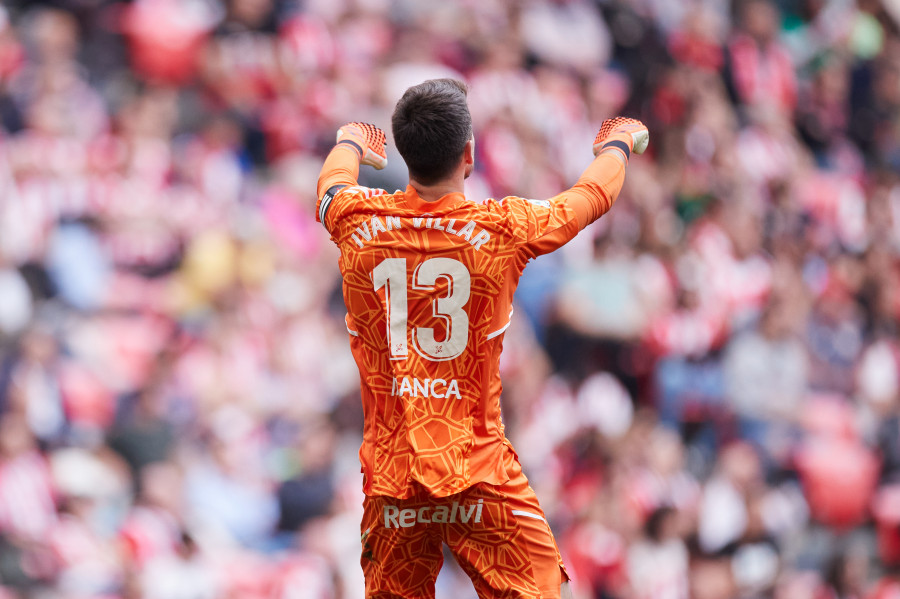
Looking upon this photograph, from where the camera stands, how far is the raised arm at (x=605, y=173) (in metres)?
2.84

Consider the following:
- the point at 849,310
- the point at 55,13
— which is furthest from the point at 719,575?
the point at 55,13

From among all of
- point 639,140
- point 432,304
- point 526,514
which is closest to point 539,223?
point 432,304

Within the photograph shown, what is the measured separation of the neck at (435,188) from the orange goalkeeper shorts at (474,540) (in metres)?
0.76

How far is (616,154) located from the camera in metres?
2.98

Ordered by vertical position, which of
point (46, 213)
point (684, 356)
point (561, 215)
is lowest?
A: point (561, 215)

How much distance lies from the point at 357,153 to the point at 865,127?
27.8 feet

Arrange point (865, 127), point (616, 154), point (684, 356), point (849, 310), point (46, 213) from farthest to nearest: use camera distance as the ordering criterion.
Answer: point (865, 127) < point (849, 310) < point (684, 356) < point (46, 213) < point (616, 154)

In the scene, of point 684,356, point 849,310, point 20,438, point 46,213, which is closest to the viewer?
point 20,438

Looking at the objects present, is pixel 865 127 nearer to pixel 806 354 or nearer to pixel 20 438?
pixel 806 354

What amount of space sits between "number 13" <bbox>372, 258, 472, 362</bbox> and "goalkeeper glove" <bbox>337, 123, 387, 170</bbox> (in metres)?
0.49

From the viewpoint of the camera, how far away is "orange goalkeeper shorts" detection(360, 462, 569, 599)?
2801 mm

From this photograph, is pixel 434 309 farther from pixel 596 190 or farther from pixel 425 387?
pixel 596 190

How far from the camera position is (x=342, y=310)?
24.7 ft

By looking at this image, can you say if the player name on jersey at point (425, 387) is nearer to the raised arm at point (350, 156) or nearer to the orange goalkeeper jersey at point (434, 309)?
the orange goalkeeper jersey at point (434, 309)
